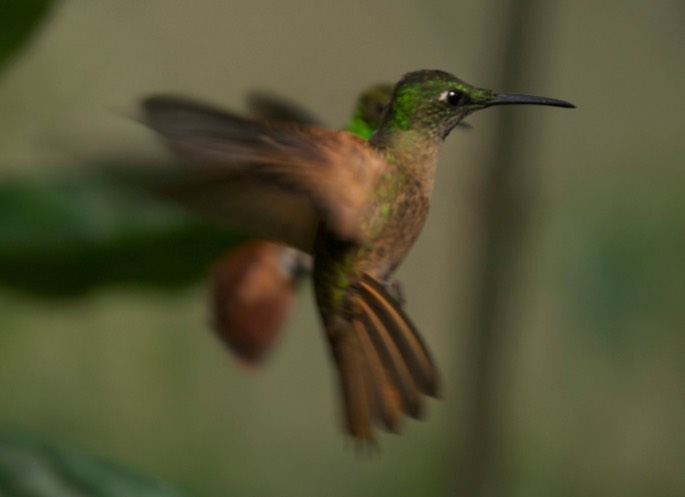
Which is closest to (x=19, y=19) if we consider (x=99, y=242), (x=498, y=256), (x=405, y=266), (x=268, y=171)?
(x=99, y=242)

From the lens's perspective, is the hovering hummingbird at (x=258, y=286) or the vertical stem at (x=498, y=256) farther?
the vertical stem at (x=498, y=256)

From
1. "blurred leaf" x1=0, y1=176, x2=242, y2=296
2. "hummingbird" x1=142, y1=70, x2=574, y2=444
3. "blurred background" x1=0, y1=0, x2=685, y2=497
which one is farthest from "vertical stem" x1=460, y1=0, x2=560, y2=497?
"hummingbird" x1=142, y1=70, x2=574, y2=444

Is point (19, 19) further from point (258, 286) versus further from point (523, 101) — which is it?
point (523, 101)

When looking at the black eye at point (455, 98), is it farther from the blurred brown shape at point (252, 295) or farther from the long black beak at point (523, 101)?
the blurred brown shape at point (252, 295)

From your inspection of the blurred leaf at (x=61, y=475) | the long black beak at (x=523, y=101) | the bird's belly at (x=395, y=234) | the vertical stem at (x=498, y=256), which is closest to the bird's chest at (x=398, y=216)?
the bird's belly at (x=395, y=234)

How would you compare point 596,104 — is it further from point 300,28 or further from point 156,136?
point 156,136

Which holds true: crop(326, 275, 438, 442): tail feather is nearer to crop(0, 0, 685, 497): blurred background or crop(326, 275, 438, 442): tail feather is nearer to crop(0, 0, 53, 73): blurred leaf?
crop(0, 0, 685, 497): blurred background

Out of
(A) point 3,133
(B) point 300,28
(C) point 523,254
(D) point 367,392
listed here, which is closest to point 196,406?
(A) point 3,133
